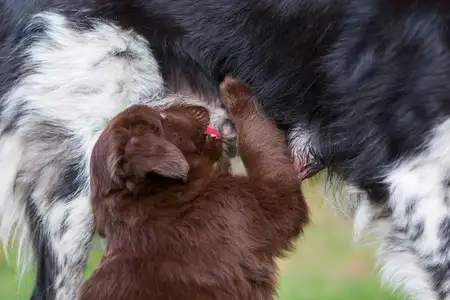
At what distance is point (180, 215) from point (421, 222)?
2.23 ft

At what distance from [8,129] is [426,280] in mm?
1410

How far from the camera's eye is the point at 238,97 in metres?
2.59

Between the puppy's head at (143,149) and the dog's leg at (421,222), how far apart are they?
1.89ft

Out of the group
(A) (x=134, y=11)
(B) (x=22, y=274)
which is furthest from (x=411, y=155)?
(B) (x=22, y=274)

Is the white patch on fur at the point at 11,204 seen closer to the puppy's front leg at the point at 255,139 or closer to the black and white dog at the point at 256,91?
the black and white dog at the point at 256,91

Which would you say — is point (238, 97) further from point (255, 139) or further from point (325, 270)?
point (325, 270)

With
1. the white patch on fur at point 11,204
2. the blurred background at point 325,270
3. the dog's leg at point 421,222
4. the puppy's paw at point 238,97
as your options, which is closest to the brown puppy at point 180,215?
the puppy's paw at point 238,97

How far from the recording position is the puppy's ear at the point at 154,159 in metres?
2.16

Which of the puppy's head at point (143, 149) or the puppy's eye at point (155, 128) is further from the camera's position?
the puppy's eye at point (155, 128)

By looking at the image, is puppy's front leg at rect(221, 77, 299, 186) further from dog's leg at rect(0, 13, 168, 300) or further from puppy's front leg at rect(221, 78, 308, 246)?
dog's leg at rect(0, 13, 168, 300)

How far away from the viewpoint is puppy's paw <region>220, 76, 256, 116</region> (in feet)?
8.48

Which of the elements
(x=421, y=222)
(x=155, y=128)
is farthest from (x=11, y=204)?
(x=421, y=222)

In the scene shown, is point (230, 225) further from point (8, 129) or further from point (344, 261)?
point (344, 261)

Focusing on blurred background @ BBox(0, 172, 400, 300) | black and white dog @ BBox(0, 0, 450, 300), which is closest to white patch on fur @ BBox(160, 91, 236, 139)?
black and white dog @ BBox(0, 0, 450, 300)
